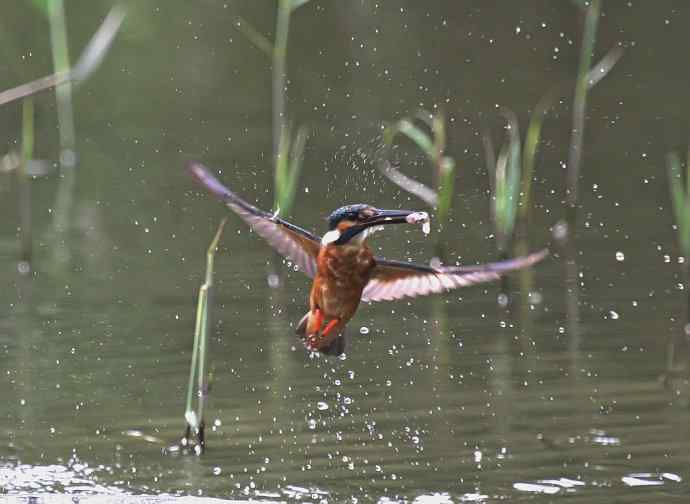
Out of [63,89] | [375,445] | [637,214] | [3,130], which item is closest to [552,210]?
[637,214]

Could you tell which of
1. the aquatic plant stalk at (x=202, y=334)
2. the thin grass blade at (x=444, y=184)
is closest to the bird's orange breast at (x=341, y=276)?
the aquatic plant stalk at (x=202, y=334)

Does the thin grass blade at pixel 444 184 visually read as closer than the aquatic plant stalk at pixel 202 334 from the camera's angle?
No

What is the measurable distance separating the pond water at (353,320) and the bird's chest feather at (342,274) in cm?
86

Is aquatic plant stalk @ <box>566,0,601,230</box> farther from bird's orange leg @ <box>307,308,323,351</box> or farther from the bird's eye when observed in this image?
the bird's eye

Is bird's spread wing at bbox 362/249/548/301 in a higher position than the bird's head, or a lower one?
lower

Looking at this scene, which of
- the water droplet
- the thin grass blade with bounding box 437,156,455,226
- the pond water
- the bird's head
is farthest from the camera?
the water droplet

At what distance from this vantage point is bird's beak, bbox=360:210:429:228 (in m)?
4.55

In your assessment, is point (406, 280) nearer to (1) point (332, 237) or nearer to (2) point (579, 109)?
(1) point (332, 237)

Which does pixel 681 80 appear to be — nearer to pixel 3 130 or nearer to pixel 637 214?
pixel 637 214

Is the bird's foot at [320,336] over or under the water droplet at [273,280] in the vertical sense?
under

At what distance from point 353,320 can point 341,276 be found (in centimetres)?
326

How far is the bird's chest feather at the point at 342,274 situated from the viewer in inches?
194

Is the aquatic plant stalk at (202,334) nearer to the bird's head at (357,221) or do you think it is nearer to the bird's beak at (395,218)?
the bird's head at (357,221)

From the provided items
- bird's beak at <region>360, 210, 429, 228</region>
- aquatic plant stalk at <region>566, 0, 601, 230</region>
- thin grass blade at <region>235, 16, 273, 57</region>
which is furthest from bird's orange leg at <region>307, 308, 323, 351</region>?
aquatic plant stalk at <region>566, 0, 601, 230</region>
